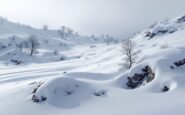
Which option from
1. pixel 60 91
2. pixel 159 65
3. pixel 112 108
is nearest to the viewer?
pixel 112 108

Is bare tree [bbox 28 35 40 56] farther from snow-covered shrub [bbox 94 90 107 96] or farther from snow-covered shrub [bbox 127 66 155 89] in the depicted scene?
snow-covered shrub [bbox 94 90 107 96]

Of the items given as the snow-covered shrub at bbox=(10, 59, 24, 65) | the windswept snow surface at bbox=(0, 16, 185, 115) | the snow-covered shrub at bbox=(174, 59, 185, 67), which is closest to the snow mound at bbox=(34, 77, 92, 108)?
the windswept snow surface at bbox=(0, 16, 185, 115)

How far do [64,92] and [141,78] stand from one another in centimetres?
1293

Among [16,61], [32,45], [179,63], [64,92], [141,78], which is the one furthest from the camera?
[32,45]

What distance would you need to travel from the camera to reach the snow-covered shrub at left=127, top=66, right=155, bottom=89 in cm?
4547

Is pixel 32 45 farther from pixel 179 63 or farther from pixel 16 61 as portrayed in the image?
pixel 179 63

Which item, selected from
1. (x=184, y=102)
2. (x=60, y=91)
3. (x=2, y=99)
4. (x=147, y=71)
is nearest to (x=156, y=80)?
(x=147, y=71)

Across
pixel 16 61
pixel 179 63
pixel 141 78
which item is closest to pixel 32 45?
pixel 16 61

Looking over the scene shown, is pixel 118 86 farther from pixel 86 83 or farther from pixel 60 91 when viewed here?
pixel 60 91

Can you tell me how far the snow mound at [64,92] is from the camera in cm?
4030

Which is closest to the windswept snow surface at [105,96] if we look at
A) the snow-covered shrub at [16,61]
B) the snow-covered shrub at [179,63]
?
the snow-covered shrub at [179,63]

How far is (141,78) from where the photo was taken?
4675cm

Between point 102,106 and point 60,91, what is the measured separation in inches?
322

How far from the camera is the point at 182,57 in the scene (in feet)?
166
